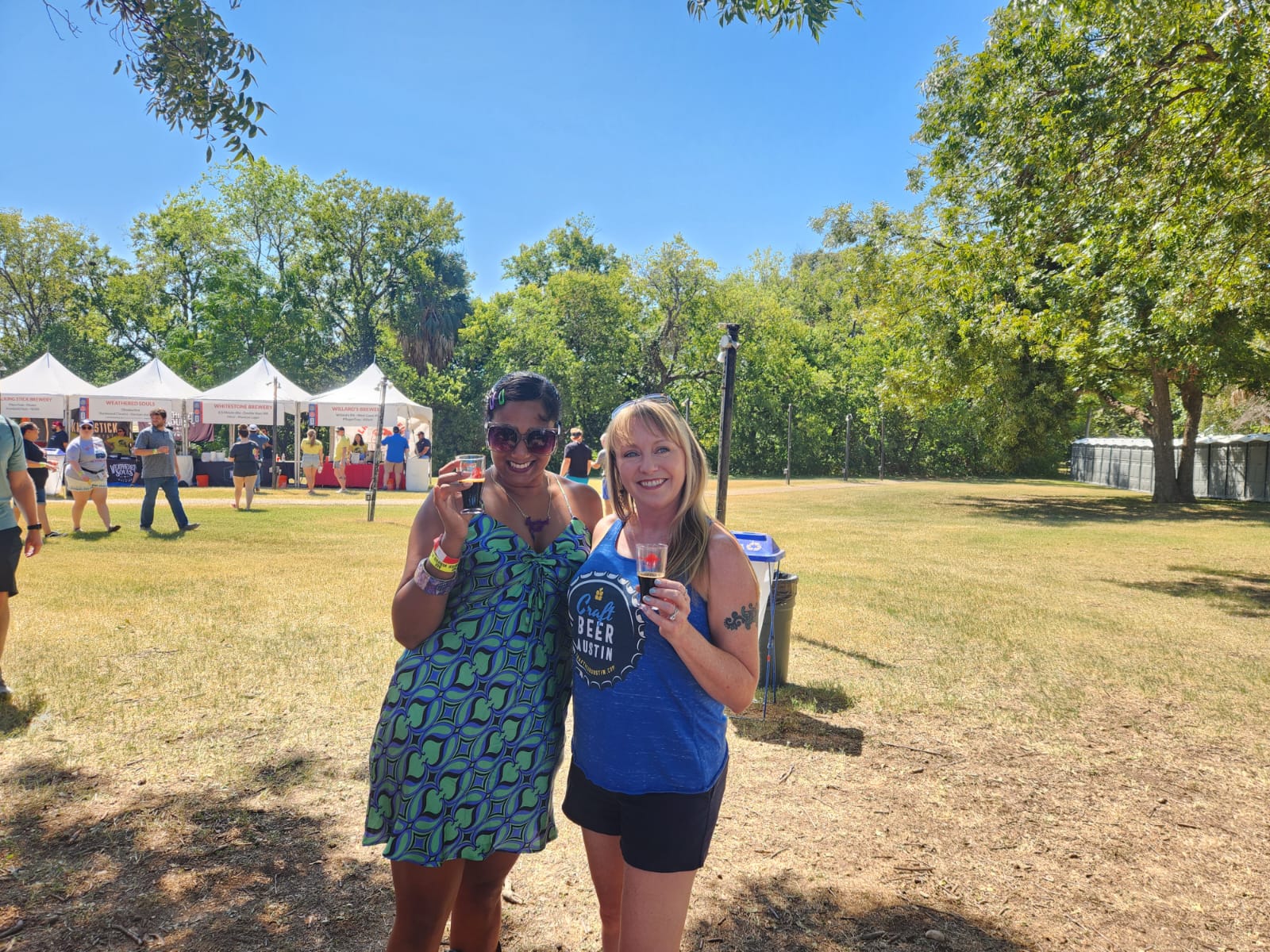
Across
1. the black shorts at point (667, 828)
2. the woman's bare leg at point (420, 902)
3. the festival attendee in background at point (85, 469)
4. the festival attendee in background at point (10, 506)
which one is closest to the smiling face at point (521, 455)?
the black shorts at point (667, 828)

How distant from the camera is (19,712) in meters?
5.03

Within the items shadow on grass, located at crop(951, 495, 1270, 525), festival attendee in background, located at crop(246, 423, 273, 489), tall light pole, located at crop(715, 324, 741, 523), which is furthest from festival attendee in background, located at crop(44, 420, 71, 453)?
shadow on grass, located at crop(951, 495, 1270, 525)

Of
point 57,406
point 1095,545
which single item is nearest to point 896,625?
point 1095,545

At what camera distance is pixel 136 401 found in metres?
23.2

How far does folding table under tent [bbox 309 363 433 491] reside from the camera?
22.9 metres

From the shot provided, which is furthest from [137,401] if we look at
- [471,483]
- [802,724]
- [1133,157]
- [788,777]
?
[471,483]

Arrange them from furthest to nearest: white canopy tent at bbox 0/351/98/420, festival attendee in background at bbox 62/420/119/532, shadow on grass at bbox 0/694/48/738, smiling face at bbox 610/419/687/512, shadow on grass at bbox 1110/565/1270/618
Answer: white canopy tent at bbox 0/351/98/420, festival attendee in background at bbox 62/420/119/532, shadow on grass at bbox 1110/565/1270/618, shadow on grass at bbox 0/694/48/738, smiling face at bbox 610/419/687/512

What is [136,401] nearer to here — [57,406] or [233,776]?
[57,406]

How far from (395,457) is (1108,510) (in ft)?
70.9

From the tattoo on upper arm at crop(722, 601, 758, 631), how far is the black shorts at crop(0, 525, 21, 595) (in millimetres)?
5086

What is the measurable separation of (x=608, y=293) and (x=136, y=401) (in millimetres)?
25263

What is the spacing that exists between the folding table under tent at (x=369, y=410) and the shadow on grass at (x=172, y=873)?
61.8ft

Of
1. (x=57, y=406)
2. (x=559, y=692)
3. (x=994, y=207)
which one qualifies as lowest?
(x=559, y=692)

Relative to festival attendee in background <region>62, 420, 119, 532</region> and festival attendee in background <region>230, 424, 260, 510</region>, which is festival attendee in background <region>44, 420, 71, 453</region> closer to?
festival attendee in background <region>230, 424, 260, 510</region>
